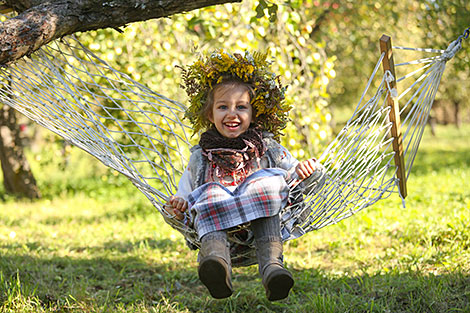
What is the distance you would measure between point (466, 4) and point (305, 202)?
273cm

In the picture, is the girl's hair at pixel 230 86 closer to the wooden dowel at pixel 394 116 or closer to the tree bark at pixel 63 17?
the tree bark at pixel 63 17

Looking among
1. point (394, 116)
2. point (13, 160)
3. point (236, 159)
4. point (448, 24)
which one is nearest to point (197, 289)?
point (236, 159)

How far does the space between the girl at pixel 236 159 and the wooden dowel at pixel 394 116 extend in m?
0.44

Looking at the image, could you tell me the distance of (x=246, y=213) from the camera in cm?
197

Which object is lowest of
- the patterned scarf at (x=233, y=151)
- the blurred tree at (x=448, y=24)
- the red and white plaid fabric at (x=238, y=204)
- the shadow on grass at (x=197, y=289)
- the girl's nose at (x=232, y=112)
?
the shadow on grass at (x=197, y=289)

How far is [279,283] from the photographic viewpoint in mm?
1749

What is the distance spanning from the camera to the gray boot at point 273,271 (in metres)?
1.75

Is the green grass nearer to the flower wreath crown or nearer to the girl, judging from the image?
the girl

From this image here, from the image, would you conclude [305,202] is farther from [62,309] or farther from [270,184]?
[62,309]

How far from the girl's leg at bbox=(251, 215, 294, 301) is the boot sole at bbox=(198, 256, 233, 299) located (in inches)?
5.3

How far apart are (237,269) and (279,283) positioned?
4.62ft

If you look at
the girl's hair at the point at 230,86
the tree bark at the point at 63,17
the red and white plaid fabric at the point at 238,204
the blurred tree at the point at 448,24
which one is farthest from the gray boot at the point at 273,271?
the blurred tree at the point at 448,24

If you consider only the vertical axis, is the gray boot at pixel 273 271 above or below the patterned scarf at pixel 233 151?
below

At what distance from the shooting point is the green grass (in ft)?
8.04
